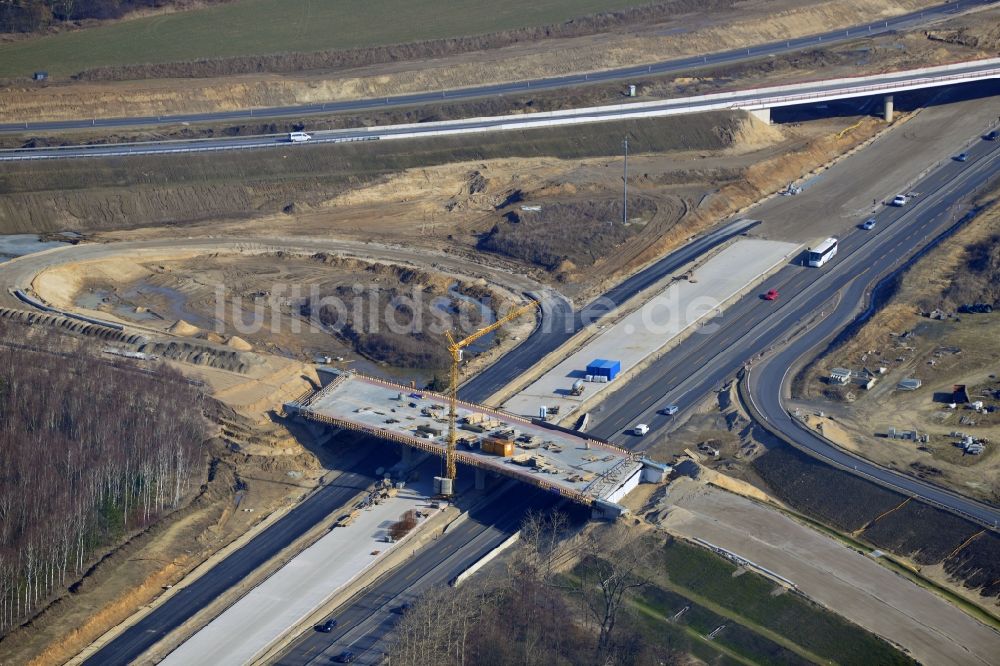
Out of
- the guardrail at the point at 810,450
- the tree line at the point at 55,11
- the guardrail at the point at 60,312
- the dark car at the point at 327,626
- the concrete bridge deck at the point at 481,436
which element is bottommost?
the dark car at the point at 327,626

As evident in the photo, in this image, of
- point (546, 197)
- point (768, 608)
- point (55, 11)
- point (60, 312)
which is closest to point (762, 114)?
point (546, 197)

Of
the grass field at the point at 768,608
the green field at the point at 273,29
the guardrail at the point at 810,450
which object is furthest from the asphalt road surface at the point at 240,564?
the green field at the point at 273,29

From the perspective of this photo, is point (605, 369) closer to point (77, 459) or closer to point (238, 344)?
point (238, 344)

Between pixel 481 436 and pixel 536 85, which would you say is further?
pixel 536 85

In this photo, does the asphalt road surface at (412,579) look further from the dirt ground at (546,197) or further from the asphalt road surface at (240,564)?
the dirt ground at (546,197)

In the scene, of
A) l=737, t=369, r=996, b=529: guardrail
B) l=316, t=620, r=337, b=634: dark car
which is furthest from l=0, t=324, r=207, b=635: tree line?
l=737, t=369, r=996, b=529: guardrail

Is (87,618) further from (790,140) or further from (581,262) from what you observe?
(790,140)
